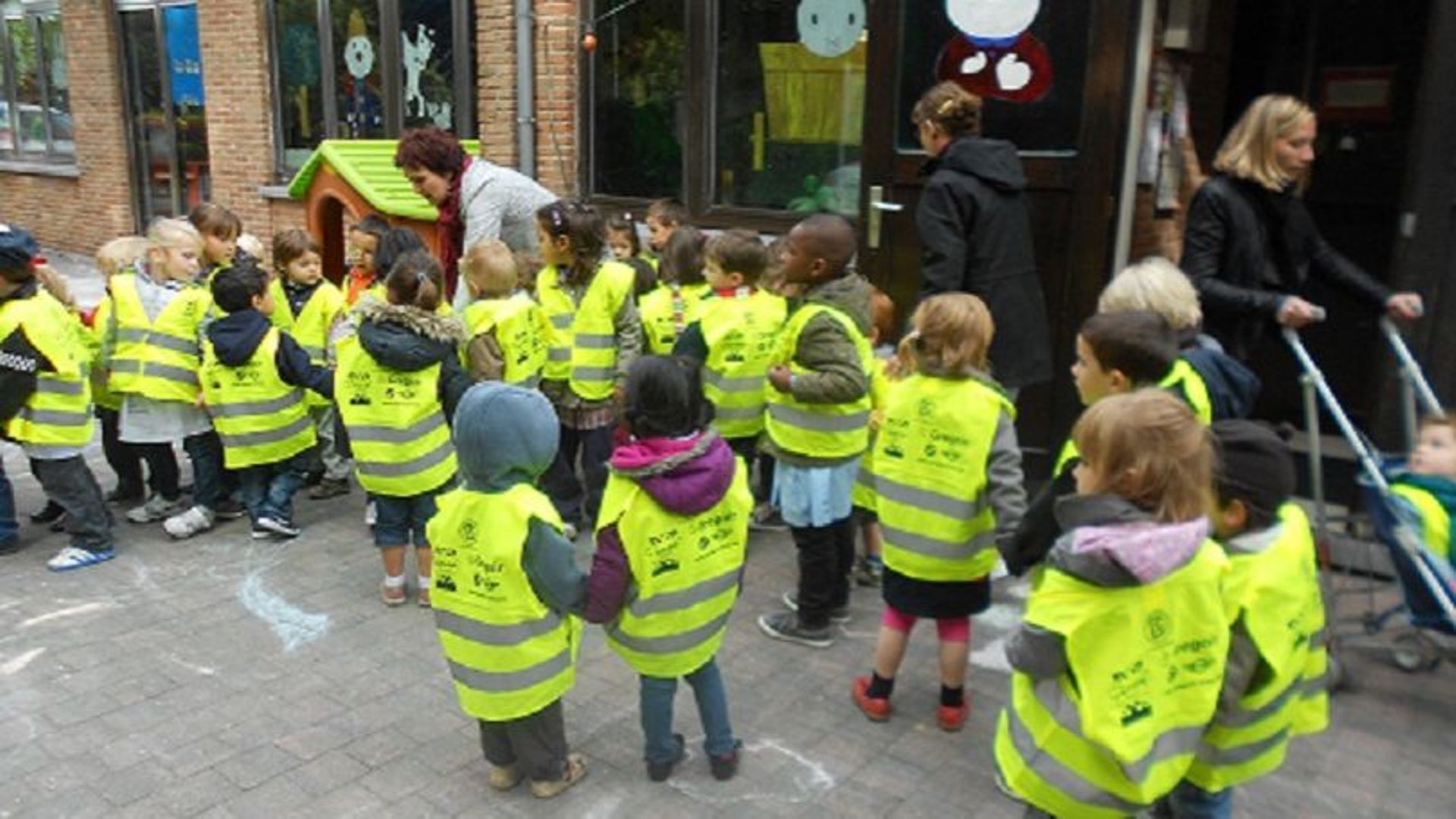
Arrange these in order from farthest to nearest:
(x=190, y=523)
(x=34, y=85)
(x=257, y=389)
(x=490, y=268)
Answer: (x=34, y=85), (x=190, y=523), (x=257, y=389), (x=490, y=268)

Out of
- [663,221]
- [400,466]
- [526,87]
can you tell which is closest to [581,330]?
[400,466]

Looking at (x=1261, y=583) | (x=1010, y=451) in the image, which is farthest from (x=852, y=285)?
(x=1261, y=583)

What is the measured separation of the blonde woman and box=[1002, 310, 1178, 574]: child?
87 cm

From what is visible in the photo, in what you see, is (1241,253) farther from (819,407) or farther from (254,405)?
(254,405)

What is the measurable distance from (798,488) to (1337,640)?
197cm

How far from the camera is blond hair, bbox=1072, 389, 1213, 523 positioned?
2207 mm

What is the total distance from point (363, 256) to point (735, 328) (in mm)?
2232

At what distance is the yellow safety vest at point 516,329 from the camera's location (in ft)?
15.1

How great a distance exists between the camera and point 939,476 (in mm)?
3211

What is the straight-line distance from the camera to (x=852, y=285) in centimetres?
394

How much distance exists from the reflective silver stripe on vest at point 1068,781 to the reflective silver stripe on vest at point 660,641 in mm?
952

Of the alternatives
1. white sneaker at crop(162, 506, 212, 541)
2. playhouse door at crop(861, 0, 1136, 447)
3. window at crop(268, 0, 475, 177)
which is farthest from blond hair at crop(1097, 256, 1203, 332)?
window at crop(268, 0, 475, 177)

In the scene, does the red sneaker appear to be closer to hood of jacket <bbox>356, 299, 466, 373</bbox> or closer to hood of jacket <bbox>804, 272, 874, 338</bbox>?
hood of jacket <bbox>804, 272, 874, 338</bbox>

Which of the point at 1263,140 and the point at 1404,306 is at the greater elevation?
the point at 1263,140
